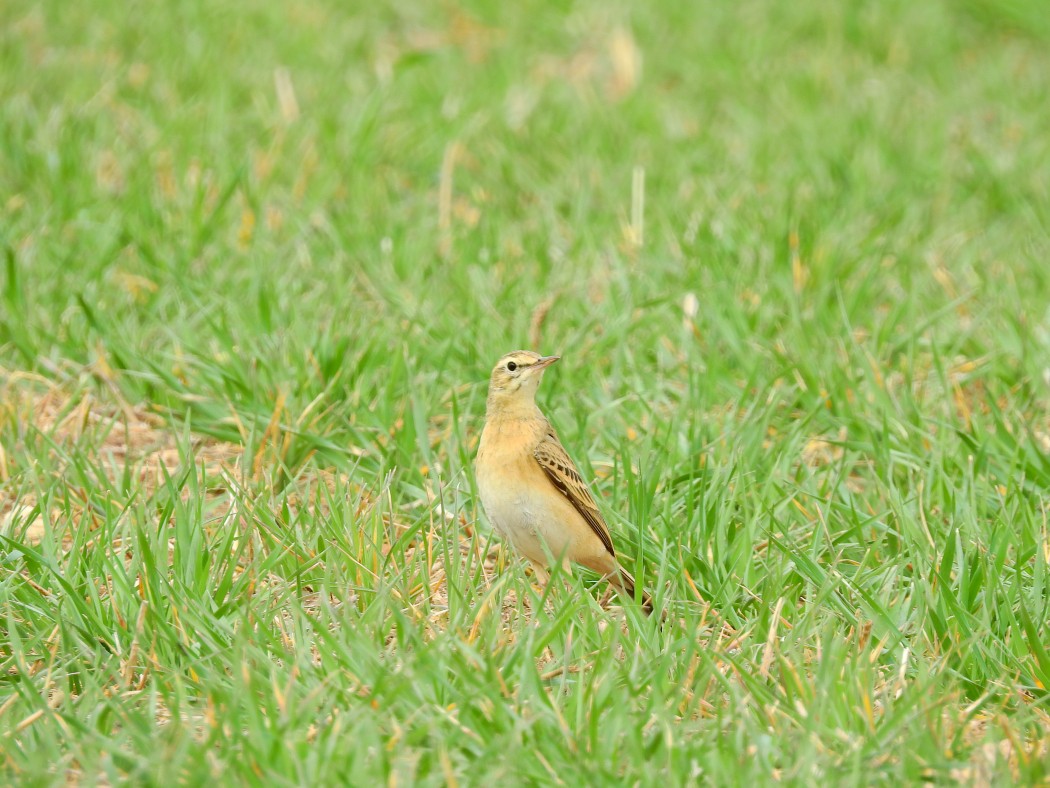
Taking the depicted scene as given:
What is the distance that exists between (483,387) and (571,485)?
4.46 ft

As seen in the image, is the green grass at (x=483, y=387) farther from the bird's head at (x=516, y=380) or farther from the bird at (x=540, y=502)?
the bird's head at (x=516, y=380)

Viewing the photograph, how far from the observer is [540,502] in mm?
4570

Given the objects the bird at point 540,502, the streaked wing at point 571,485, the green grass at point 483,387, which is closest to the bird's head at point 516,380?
the bird at point 540,502

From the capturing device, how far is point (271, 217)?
7801 millimetres

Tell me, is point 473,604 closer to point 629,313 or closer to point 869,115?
point 629,313

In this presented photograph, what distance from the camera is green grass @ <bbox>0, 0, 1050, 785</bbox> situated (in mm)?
3652

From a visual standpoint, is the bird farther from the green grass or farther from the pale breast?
A: the green grass

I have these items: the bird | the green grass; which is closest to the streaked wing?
the bird

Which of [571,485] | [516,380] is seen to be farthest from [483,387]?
[571,485]

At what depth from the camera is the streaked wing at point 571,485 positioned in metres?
4.61

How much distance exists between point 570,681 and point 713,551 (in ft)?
2.93

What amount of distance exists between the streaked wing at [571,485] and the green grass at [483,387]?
0.40 feet

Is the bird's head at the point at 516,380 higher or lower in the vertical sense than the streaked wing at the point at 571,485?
higher

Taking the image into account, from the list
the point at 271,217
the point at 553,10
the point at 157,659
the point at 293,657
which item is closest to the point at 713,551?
the point at 293,657
